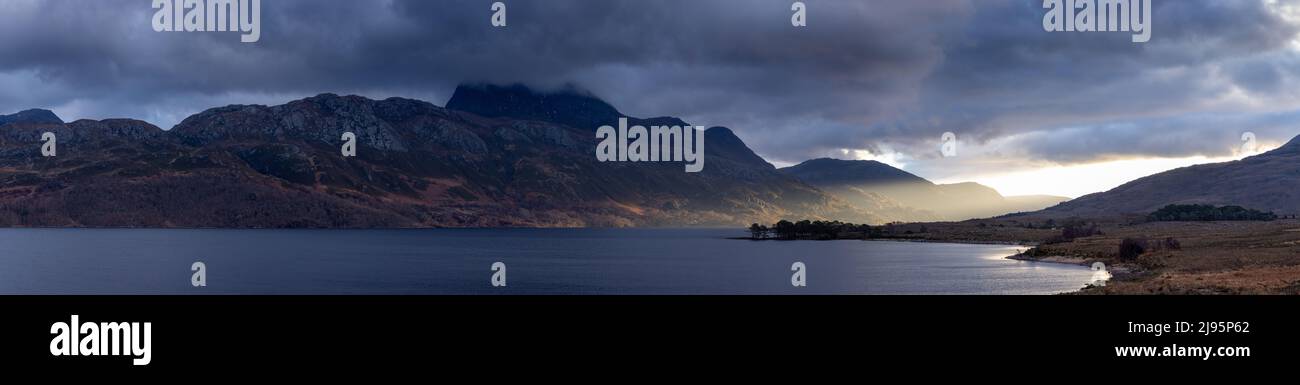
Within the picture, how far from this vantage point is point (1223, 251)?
4540 inches

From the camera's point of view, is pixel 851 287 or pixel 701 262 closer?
pixel 851 287
